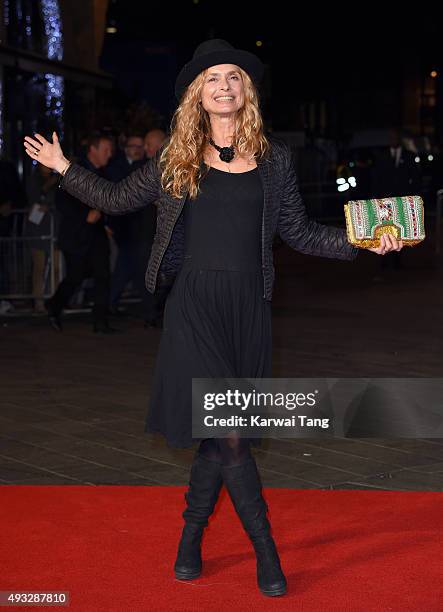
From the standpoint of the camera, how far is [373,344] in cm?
1082

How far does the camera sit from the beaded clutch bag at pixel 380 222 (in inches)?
173

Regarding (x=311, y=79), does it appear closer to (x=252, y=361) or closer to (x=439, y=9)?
(x=439, y=9)

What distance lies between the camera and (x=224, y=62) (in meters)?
4.39

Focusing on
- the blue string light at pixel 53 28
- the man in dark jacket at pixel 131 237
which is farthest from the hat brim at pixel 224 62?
the blue string light at pixel 53 28

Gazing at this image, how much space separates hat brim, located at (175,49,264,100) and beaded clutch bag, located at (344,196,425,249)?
61cm

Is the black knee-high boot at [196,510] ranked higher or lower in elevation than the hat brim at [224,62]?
lower

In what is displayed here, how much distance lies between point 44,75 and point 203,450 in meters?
14.9

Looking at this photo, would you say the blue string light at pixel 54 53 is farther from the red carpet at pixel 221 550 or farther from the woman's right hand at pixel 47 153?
the woman's right hand at pixel 47 153

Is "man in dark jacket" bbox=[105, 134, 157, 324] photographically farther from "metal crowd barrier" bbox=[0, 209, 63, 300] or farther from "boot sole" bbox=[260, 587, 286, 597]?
"boot sole" bbox=[260, 587, 286, 597]

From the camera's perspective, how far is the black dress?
438cm

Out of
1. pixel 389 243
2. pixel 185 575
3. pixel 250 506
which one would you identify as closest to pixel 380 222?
pixel 389 243

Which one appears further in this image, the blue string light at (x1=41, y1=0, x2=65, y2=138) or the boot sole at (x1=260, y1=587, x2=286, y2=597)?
the blue string light at (x1=41, y1=0, x2=65, y2=138)

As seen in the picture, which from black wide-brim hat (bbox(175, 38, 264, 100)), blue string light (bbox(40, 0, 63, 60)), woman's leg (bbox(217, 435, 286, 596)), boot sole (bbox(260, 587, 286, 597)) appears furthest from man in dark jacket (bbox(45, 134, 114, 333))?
blue string light (bbox(40, 0, 63, 60))

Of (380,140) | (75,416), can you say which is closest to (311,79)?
(380,140)
